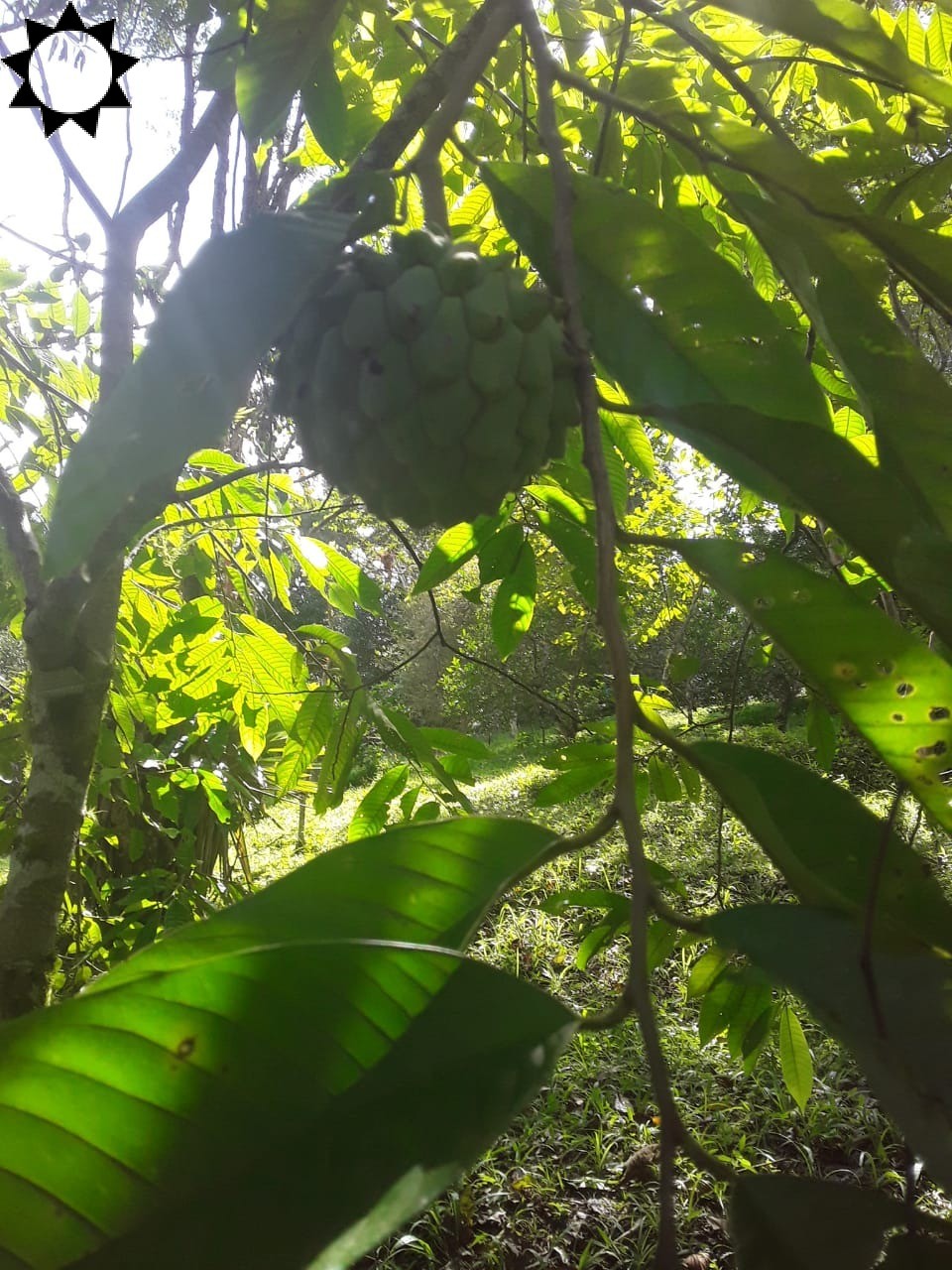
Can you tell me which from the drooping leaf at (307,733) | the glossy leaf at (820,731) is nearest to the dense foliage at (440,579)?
the drooping leaf at (307,733)

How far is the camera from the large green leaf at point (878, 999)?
0.38 meters

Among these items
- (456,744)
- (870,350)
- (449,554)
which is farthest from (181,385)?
(456,744)

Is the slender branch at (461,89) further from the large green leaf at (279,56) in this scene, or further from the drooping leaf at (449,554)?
the drooping leaf at (449,554)

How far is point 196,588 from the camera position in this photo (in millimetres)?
3848

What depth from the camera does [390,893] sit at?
529 mm

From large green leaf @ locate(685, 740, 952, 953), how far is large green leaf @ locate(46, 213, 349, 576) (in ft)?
1.37

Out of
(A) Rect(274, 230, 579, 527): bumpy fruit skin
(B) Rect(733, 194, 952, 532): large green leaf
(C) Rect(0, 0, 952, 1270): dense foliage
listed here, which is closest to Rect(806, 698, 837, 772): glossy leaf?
(C) Rect(0, 0, 952, 1270): dense foliage

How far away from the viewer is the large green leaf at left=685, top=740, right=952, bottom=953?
556 millimetres

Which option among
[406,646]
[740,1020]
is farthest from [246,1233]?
[406,646]

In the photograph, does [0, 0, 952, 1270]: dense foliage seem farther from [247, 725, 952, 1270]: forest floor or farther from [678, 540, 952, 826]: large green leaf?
[247, 725, 952, 1270]: forest floor

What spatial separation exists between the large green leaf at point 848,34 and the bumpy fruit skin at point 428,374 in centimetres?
38

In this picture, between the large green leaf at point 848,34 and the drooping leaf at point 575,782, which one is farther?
the drooping leaf at point 575,782

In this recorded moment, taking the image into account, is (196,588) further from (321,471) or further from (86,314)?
(321,471)

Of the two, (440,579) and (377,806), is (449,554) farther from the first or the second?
(377,806)
